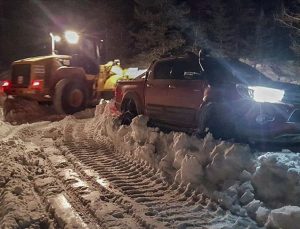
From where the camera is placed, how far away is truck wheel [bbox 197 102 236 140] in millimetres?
7742

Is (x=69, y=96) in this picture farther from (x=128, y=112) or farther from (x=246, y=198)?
(x=246, y=198)

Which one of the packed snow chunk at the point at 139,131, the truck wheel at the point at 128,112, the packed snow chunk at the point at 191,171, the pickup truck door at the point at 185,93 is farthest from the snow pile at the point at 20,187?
the pickup truck door at the point at 185,93

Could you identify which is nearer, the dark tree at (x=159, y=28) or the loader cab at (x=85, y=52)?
the loader cab at (x=85, y=52)

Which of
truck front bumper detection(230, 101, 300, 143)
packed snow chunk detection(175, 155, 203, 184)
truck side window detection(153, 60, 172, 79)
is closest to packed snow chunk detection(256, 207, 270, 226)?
packed snow chunk detection(175, 155, 203, 184)

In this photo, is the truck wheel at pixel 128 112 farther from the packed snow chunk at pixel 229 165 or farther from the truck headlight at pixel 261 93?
the packed snow chunk at pixel 229 165

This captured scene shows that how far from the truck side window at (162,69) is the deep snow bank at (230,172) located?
73.4 inches

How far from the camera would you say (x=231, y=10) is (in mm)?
36281

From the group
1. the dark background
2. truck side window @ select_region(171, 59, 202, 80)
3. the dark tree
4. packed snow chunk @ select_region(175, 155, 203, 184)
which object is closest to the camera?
packed snow chunk @ select_region(175, 155, 203, 184)

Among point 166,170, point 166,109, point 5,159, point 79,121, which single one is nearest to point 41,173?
point 5,159

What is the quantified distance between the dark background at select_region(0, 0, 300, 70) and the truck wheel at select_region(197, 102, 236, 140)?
2020 centimetres

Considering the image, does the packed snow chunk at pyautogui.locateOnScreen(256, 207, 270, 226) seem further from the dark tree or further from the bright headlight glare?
the dark tree

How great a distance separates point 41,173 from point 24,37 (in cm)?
3091

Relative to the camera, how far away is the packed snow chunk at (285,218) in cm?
425

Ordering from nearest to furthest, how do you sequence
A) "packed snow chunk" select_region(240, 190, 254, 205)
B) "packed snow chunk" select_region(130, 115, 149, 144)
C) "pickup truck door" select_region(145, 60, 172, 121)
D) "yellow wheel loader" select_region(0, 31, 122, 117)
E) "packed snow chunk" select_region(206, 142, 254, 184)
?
"packed snow chunk" select_region(240, 190, 254, 205) < "packed snow chunk" select_region(206, 142, 254, 184) < "packed snow chunk" select_region(130, 115, 149, 144) < "pickup truck door" select_region(145, 60, 172, 121) < "yellow wheel loader" select_region(0, 31, 122, 117)
